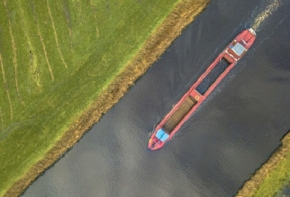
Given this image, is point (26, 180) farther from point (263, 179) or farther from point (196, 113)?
point (263, 179)

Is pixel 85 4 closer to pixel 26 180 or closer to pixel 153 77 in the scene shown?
pixel 153 77

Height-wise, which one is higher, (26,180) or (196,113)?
(196,113)

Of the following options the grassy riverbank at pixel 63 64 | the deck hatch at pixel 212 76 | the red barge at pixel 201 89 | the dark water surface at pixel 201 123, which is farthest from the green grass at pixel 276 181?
the grassy riverbank at pixel 63 64

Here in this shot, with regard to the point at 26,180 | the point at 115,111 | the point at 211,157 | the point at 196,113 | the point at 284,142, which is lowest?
the point at 26,180

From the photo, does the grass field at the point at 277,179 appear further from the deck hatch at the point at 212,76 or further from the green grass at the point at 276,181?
the deck hatch at the point at 212,76

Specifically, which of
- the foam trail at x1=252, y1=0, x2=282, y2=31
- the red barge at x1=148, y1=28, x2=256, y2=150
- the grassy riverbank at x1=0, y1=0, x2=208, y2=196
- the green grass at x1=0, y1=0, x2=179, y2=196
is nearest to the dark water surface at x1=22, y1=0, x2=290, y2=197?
the foam trail at x1=252, y1=0, x2=282, y2=31

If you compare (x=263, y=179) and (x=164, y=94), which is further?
(x=164, y=94)

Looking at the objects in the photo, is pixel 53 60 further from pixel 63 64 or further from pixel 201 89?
pixel 201 89

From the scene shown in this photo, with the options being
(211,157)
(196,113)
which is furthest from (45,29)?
(211,157)
